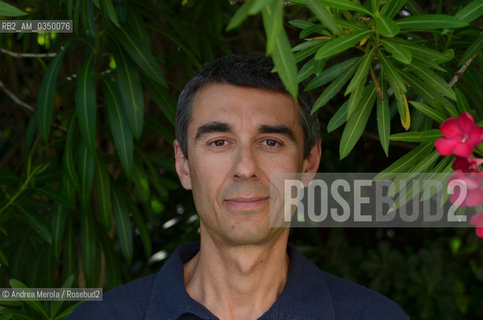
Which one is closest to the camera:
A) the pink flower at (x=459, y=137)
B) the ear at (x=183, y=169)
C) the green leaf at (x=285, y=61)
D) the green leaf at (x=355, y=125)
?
the green leaf at (x=285, y=61)

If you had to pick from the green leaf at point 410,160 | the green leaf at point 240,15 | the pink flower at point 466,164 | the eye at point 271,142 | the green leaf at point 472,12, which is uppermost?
the green leaf at point 472,12

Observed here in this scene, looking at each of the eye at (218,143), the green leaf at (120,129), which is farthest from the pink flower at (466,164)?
the green leaf at (120,129)

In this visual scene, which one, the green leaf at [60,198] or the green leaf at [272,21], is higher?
the green leaf at [60,198]

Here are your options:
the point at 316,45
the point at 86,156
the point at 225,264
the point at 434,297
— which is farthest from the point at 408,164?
the point at 434,297

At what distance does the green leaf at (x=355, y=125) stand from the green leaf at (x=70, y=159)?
3.49 ft

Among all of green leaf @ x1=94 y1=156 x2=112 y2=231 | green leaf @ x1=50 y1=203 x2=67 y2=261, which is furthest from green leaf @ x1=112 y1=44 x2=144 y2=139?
green leaf @ x1=50 y1=203 x2=67 y2=261

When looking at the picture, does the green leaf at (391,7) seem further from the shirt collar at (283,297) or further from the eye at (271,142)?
the shirt collar at (283,297)

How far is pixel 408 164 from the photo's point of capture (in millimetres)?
1520

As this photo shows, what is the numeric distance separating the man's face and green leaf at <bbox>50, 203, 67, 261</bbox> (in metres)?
0.67

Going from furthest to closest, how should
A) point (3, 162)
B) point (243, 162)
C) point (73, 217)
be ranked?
point (3, 162), point (73, 217), point (243, 162)

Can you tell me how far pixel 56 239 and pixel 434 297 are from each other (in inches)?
68.1

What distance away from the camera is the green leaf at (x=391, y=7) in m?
1.45

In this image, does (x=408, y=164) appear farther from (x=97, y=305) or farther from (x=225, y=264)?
(x=97, y=305)

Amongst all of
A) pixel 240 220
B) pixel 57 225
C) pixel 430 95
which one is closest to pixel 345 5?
pixel 430 95
